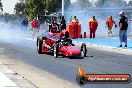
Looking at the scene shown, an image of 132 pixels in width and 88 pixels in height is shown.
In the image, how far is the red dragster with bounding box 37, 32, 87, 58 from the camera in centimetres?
1702

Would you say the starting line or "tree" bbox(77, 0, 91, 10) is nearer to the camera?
the starting line

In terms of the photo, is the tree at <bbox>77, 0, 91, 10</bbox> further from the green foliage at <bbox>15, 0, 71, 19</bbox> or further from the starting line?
the starting line

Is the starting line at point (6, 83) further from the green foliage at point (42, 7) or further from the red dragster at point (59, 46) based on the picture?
the green foliage at point (42, 7)

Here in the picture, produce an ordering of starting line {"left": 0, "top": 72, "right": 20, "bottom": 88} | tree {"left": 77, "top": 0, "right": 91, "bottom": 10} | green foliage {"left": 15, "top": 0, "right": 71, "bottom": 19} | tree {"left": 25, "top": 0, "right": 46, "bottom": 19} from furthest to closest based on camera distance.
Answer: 1. tree {"left": 77, "top": 0, "right": 91, "bottom": 10}
2. tree {"left": 25, "top": 0, "right": 46, "bottom": 19}
3. green foliage {"left": 15, "top": 0, "right": 71, "bottom": 19}
4. starting line {"left": 0, "top": 72, "right": 20, "bottom": 88}

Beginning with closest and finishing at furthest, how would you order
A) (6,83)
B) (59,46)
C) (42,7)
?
(6,83)
(59,46)
(42,7)

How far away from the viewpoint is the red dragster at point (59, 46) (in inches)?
670

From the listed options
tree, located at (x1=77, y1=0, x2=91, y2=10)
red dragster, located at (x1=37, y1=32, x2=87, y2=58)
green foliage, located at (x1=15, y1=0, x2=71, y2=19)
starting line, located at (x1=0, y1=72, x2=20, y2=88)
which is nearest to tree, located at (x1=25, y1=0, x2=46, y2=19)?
green foliage, located at (x1=15, y1=0, x2=71, y2=19)

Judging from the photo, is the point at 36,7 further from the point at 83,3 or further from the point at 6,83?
the point at 83,3

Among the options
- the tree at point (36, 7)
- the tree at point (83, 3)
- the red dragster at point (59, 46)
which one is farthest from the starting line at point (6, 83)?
the tree at point (83, 3)

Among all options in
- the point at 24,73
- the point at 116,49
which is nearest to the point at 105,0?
Result: the point at 116,49

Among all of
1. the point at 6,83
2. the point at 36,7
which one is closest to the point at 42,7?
the point at 36,7

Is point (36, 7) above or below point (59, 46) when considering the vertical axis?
above

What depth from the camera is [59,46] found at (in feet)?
57.5

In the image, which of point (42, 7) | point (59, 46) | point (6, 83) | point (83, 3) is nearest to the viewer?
point (6, 83)
